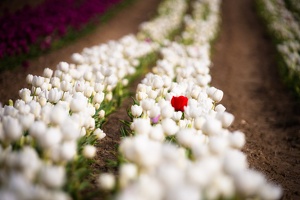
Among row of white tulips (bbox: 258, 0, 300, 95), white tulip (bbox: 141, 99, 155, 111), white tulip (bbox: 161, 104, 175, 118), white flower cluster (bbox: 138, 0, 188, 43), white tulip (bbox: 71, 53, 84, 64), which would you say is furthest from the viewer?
white flower cluster (bbox: 138, 0, 188, 43)

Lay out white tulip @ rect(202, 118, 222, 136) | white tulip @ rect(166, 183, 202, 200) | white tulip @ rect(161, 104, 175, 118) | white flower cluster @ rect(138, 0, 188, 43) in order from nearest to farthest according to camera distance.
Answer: white tulip @ rect(166, 183, 202, 200), white tulip @ rect(202, 118, 222, 136), white tulip @ rect(161, 104, 175, 118), white flower cluster @ rect(138, 0, 188, 43)

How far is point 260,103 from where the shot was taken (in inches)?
219

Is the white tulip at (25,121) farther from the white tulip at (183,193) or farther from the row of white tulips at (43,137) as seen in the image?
the white tulip at (183,193)

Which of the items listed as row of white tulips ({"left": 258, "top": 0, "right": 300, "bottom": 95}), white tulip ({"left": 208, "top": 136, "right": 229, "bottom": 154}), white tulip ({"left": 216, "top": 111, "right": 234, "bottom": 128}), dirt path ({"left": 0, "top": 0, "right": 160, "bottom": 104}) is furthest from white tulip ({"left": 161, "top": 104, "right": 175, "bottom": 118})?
row of white tulips ({"left": 258, "top": 0, "right": 300, "bottom": 95})

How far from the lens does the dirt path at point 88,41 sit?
4.96m

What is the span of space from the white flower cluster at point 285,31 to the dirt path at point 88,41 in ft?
13.2

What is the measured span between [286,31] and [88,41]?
A: 5.11 m

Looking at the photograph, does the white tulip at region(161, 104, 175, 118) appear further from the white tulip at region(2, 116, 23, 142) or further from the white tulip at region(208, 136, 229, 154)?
the white tulip at region(2, 116, 23, 142)

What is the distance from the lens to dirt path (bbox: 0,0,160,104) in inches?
195

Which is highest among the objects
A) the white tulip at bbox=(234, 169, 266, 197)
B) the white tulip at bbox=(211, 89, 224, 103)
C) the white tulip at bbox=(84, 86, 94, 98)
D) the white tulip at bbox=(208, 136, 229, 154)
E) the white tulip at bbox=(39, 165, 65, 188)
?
the white tulip at bbox=(211, 89, 224, 103)

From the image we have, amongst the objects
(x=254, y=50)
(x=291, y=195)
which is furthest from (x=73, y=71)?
(x=254, y=50)

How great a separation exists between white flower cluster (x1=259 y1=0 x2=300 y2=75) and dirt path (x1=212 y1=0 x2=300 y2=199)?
1.39 feet

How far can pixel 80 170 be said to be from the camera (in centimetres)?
212

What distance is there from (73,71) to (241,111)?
2889 mm
